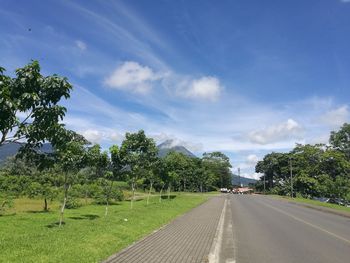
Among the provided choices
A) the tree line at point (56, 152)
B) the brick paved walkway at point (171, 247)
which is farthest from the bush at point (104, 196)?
the brick paved walkway at point (171, 247)

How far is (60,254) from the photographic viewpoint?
31.6 ft

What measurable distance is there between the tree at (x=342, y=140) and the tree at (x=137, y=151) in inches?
2520

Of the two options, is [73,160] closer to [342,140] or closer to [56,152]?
[56,152]

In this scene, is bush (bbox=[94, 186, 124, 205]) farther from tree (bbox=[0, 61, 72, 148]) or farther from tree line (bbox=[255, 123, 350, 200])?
tree line (bbox=[255, 123, 350, 200])

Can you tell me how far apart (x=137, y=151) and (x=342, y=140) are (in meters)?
68.0

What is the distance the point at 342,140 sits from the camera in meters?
87.1

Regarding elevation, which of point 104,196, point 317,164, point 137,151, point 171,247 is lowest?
point 171,247

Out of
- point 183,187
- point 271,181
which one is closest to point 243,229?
point 183,187

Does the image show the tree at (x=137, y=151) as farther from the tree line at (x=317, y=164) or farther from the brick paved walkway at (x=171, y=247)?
the tree line at (x=317, y=164)

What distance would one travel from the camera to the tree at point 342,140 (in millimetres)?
86562

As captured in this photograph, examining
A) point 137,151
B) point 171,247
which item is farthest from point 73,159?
point 137,151

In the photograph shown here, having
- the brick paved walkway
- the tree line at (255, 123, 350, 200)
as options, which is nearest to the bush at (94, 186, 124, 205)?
the brick paved walkway

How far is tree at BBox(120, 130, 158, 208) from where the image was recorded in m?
28.5

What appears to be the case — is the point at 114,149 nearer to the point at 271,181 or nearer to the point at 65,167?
the point at 65,167
